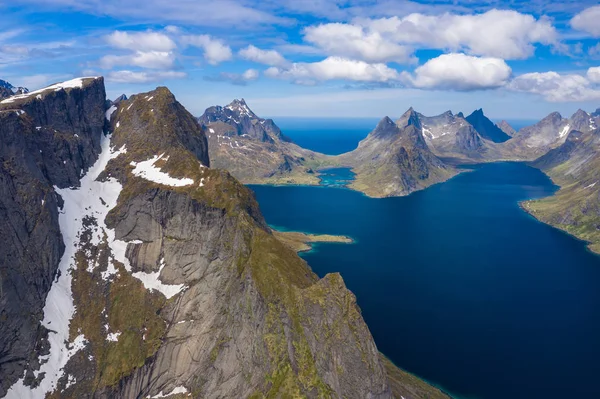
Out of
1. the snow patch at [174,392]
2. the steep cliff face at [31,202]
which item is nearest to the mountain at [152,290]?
the steep cliff face at [31,202]

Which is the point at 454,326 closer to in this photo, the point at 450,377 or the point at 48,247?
the point at 450,377

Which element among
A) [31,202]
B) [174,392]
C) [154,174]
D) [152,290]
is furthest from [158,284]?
[31,202]

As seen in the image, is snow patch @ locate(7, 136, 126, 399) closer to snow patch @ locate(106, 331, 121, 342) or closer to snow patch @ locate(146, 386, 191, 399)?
snow patch @ locate(106, 331, 121, 342)

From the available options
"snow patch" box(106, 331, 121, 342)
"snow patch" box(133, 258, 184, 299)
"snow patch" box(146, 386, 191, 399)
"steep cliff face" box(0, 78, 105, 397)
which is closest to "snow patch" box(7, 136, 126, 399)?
"steep cliff face" box(0, 78, 105, 397)

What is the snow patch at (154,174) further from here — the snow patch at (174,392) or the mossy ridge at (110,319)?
the snow patch at (174,392)

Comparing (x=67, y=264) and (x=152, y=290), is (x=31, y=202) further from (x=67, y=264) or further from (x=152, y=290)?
(x=152, y=290)
